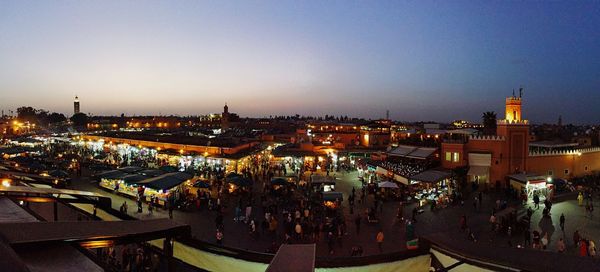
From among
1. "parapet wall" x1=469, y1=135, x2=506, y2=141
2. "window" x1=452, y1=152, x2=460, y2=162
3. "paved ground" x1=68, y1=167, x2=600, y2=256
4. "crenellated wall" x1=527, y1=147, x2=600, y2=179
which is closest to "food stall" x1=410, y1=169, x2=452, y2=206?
"paved ground" x1=68, y1=167, x2=600, y2=256

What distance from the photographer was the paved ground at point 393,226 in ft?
42.5

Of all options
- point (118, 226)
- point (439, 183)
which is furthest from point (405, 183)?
point (118, 226)

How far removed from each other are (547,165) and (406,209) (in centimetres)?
1407

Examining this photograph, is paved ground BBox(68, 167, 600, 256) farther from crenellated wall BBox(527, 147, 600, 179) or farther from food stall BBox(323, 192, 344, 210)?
crenellated wall BBox(527, 147, 600, 179)

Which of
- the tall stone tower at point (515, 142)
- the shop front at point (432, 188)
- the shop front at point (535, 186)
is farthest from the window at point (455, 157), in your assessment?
the shop front at point (535, 186)

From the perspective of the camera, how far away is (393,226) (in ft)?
49.5

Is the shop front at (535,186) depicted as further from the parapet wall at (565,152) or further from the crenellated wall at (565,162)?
the parapet wall at (565,152)

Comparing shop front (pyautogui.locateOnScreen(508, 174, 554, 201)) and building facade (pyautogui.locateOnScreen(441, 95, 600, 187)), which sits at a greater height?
building facade (pyautogui.locateOnScreen(441, 95, 600, 187))

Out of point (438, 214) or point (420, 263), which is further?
point (438, 214)

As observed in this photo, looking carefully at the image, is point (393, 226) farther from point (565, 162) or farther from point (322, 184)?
point (565, 162)

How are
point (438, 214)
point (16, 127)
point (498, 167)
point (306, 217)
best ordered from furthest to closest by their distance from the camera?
1. point (16, 127)
2. point (498, 167)
3. point (438, 214)
4. point (306, 217)

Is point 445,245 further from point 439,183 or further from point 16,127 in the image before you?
point 16,127

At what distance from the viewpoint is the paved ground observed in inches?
510

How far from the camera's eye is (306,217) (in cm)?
1552
